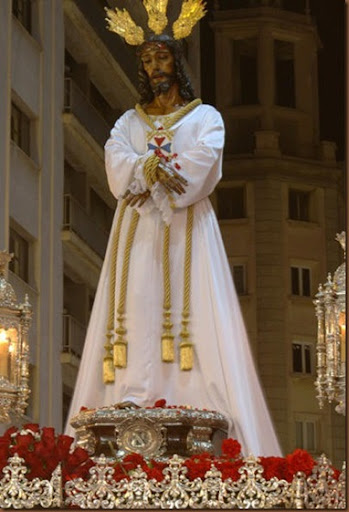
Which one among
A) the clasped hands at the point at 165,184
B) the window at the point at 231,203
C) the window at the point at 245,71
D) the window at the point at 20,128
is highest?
the window at the point at 245,71

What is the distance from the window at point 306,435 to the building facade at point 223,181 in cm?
2

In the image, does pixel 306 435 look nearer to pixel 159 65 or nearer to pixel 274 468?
pixel 159 65

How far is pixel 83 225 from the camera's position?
23.6m

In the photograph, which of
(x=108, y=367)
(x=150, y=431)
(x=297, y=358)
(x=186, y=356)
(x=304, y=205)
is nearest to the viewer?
(x=150, y=431)

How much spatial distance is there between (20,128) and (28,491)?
11976mm

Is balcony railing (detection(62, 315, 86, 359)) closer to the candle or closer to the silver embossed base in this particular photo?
the candle

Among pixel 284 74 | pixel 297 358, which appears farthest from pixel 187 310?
pixel 284 74

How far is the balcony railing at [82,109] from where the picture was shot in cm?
2347

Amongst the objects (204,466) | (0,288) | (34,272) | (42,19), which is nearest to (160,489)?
(204,466)

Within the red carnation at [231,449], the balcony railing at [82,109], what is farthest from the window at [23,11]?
the red carnation at [231,449]

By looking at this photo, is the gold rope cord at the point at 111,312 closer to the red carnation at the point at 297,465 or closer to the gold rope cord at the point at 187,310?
the gold rope cord at the point at 187,310

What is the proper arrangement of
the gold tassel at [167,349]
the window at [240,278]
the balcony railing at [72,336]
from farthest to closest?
1. the window at [240,278]
2. the balcony railing at [72,336]
3. the gold tassel at [167,349]

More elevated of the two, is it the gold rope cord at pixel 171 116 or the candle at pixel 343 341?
the gold rope cord at pixel 171 116

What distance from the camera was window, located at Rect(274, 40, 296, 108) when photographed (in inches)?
957
